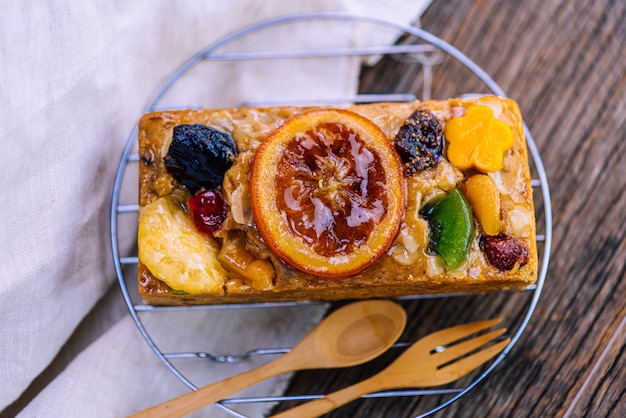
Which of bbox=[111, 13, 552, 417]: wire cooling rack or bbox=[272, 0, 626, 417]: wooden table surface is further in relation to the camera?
bbox=[272, 0, 626, 417]: wooden table surface

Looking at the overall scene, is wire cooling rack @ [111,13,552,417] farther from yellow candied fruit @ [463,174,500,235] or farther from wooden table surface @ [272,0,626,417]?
yellow candied fruit @ [463,174,500,235]

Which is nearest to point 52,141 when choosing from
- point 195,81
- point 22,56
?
point 22,56

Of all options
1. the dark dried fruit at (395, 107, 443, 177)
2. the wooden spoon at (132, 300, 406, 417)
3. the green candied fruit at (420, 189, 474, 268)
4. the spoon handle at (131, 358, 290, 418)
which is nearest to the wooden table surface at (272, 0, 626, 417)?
the wooden spoon at (132, 300, 406, 417)

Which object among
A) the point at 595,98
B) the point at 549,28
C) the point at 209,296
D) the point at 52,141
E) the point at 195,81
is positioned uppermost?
the point at 549,28

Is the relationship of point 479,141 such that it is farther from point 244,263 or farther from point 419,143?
point 244,263

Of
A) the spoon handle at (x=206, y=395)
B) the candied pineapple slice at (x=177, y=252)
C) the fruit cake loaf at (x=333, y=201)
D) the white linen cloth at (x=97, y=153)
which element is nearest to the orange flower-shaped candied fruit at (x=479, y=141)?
the fruit cake loaf at (x=333, y=201)

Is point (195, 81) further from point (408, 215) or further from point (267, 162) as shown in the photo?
point (408, 215)
